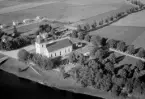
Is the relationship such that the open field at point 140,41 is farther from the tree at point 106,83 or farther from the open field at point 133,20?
the tree at point 106,83

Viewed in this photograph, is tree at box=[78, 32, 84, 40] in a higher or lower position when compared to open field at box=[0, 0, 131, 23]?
lower

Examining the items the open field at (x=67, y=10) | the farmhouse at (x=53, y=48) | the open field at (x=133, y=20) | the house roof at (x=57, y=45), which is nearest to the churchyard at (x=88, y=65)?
the farmhouse at (x=53, y=48)

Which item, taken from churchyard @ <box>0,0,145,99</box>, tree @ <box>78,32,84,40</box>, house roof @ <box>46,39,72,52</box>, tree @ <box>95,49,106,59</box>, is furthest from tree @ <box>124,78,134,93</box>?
tree @ <box>78,32,84,40</box>

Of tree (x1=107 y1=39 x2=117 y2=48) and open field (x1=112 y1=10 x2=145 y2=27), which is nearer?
tree (x1=107 y1=39 x2=117 y2=48)

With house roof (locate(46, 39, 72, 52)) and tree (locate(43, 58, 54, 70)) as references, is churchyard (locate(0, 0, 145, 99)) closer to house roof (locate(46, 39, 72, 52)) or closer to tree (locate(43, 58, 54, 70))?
tree (locate(43, 58, 54, 70))

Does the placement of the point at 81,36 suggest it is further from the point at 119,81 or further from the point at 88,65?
the point at 119,81
